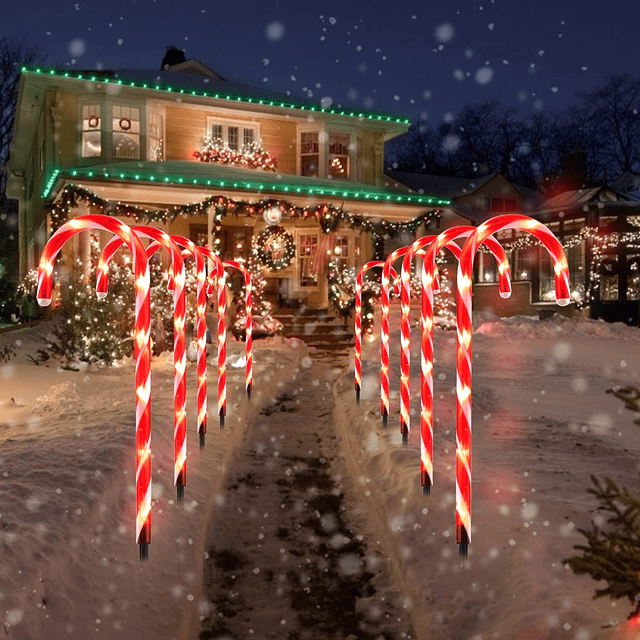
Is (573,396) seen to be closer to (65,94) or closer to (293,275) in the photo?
(293,275)

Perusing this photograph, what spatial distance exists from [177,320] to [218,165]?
1431cm

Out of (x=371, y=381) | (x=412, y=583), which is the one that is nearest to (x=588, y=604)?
(x=412, y=583)

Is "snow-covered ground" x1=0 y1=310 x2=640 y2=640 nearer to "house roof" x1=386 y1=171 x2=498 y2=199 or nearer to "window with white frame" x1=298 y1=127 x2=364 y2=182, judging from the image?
"window with white frame" x1=298 y1=127 x2=364 y2=182

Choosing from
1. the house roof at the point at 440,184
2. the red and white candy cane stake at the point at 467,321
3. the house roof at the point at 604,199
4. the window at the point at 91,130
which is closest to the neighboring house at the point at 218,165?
the window at the point at 91,130

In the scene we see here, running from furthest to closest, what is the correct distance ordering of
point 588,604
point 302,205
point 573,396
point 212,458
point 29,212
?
1. point 29,212
2. point 302,205
3. point 573,396
4. point 212,458
5. point 588,604

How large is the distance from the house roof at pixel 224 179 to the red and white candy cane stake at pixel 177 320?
10467 millimetres

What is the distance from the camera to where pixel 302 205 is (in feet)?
60.0

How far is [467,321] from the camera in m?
4.63

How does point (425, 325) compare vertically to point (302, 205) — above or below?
below

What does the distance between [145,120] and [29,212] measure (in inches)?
388

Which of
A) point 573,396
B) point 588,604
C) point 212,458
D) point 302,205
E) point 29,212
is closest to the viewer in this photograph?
point 588,604

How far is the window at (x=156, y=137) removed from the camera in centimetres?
1917

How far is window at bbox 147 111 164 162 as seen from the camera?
62.9ft

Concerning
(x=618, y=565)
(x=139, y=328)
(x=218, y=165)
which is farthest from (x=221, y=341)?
(x=218, y=165)
